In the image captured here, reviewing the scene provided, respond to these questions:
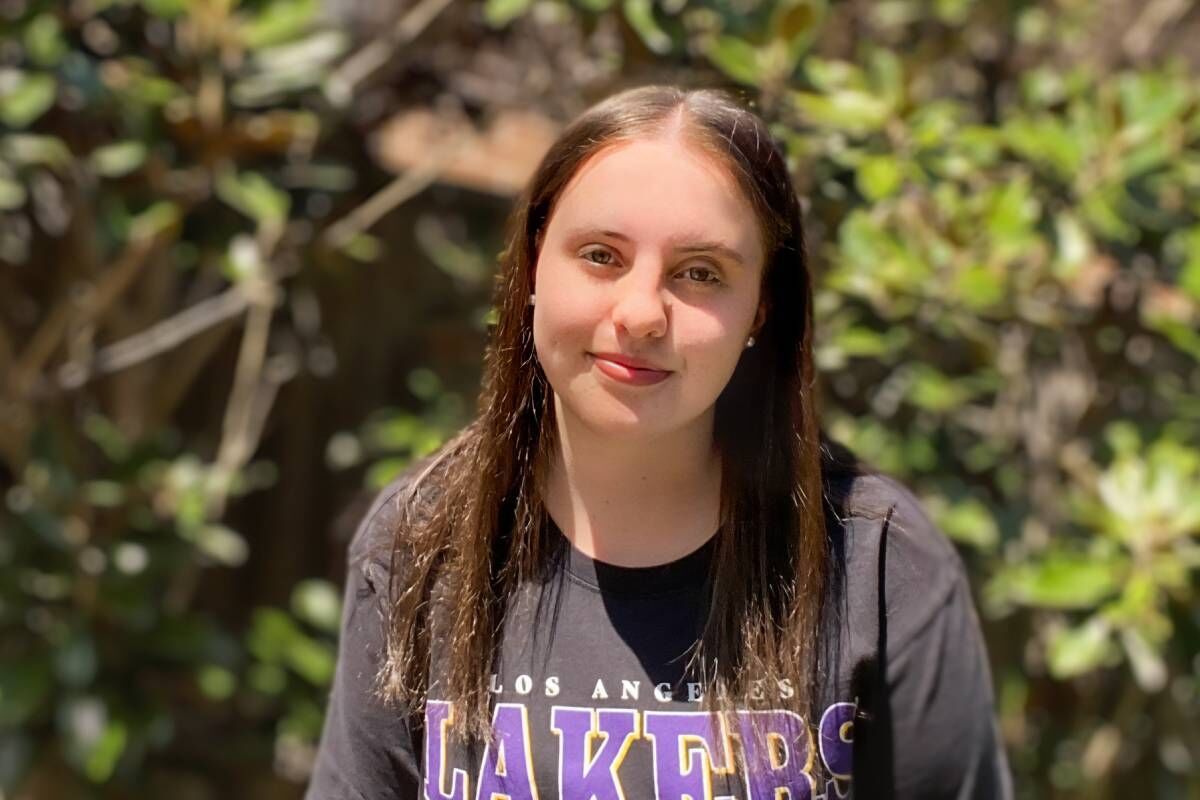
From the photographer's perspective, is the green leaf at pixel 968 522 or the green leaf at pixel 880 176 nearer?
the green leaf at pixel 880 176

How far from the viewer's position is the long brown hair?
1.34m

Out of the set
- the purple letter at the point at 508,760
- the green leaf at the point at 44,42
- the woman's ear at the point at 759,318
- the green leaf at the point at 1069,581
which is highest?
the green leaf at the point at 44,42

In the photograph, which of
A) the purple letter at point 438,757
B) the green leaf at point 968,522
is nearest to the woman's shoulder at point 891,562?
the purple letter at point 438,757

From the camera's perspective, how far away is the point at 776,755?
1.33 m

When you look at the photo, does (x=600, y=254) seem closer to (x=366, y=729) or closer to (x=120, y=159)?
(x=366, y=729)

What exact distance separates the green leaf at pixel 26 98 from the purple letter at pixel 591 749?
165cm

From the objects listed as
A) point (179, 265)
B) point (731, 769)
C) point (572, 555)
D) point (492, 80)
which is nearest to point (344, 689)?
point (572, 555)

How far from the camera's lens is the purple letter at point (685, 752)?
1.30m

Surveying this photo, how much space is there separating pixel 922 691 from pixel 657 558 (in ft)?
0.93

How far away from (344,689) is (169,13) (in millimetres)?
1588

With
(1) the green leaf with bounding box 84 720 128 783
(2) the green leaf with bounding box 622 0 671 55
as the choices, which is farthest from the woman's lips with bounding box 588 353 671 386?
(1) the green leaf with bounding box 84 720 128 783

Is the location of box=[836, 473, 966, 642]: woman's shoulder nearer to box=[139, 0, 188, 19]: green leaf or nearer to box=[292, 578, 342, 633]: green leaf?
box=[292, 578, 342, 633]: green leaf

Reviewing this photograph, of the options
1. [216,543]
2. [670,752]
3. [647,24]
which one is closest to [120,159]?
[216,543]

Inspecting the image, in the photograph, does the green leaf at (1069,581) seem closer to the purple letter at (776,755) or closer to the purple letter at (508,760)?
the purple letter at (776,755)
